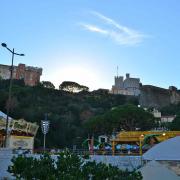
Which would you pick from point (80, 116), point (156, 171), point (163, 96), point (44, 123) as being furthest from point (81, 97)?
point (156, 171)

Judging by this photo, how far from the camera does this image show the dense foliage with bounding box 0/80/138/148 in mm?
56781

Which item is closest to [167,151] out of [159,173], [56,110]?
[159,173]

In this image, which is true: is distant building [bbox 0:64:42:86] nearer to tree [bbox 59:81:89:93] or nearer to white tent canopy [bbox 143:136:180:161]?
tree [bbox 59:81:89:93]

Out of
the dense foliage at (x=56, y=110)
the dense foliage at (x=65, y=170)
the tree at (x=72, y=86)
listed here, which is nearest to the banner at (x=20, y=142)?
the dense foliage at (x=56, y=110)

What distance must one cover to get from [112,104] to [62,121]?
3980 centimetres

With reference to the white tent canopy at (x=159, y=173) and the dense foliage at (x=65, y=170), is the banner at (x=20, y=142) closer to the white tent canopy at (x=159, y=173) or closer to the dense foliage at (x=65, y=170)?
the white tent canopy at (x=159, y=173)

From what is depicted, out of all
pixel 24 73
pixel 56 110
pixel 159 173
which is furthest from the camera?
pixel 24 73

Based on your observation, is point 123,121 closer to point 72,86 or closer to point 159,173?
point 159,173

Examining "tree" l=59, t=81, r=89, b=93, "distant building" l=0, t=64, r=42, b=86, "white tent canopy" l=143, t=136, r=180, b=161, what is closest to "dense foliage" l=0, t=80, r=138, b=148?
"tree" l=59, t=81, r=89, b=93

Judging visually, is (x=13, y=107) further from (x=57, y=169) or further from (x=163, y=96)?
(x=163, y=96)

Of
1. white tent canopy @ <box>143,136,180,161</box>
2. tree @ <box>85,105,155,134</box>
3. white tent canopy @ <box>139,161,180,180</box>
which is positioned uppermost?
tree @ <box>85,105,155,134</box>

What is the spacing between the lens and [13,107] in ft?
197

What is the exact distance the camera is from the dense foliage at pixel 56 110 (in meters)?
56.8

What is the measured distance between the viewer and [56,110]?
69375 mm
